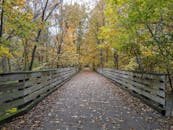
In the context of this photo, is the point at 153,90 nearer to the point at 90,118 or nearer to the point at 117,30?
the point at 90,118

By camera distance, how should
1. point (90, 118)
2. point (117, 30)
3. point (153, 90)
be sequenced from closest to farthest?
1. point (90, 118)
2. point (153, 90)
3. point (117, 30)

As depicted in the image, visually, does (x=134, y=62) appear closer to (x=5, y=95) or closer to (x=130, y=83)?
(x=130, y=83)

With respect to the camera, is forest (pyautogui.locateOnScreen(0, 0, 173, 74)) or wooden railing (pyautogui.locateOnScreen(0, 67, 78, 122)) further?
forest (pyautogui.locateOnScreen(0, 0, 173, 74))

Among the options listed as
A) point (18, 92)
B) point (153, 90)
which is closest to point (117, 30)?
point (153, 90)

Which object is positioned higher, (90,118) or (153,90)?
(153,90)

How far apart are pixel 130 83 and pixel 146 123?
3757 mm

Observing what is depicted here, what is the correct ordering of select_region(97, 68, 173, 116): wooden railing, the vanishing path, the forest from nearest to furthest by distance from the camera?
the vanishing path, select_region(97, 68, 173, 116): wooden railing, the forest

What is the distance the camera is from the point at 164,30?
511 cm

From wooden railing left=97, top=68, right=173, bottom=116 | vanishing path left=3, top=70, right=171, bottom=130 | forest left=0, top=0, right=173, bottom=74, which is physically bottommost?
vanishing path left=3, top=70, right=171, bottom=130

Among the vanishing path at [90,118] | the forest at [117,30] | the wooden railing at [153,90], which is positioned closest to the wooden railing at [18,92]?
the vanishing path at [90,118]

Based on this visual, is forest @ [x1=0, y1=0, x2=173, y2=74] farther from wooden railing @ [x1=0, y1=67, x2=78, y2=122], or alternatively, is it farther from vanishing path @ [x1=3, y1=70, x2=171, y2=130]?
vanishing path @ [x1=3, y1=70, x2=171, y2=130]

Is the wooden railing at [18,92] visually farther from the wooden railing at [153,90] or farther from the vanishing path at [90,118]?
the wooden railing at [153,90]

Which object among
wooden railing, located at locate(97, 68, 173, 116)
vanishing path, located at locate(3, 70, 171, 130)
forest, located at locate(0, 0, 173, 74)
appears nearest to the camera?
vanishing path, located at locate(3, 70, 171, 130)

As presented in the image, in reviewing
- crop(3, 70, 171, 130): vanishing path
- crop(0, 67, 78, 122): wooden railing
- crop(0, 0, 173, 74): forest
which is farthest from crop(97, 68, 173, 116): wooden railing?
A: crop(0, 67, 78, 122): wooden railing
